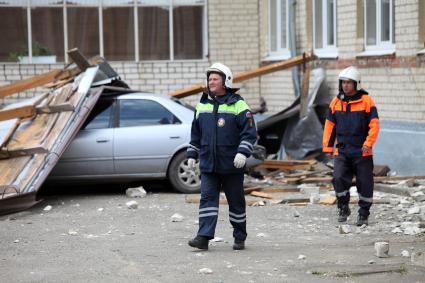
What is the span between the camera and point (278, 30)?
20.0 m

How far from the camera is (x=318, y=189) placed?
45.1ft

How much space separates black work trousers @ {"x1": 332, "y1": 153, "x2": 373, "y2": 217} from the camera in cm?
1063

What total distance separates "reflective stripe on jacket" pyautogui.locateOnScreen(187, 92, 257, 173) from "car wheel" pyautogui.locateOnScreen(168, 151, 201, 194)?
457 cm

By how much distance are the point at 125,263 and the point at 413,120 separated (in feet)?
24.8

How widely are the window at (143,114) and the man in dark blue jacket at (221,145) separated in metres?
4.65

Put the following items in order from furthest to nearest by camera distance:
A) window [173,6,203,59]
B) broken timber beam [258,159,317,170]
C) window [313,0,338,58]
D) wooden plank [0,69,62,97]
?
window [173,6,203,59] → window [313,0,338,58] → wooden plank [0,69,62,97] → broken timber beam [258,159,317,170]

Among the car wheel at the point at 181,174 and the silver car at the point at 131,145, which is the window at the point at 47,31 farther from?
the car wheel at the point at 181,174

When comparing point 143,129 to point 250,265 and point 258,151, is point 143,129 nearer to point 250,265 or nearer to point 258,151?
point 258,151

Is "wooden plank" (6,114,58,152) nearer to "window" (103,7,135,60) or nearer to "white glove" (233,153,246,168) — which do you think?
"white glove" (233,153,246,168)

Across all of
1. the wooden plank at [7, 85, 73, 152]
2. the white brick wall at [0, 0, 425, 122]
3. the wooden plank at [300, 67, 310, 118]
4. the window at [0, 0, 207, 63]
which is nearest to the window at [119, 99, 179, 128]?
the wooden plank at [7, 85, 73, 152]

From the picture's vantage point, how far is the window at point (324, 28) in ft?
57.2

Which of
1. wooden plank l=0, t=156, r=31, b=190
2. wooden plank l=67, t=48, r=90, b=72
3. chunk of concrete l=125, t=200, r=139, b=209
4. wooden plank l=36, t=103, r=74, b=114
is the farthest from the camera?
wooden plank l=67, t=48, r=90, b=72

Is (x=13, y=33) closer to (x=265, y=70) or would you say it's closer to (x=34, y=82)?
(x=34, y=82)

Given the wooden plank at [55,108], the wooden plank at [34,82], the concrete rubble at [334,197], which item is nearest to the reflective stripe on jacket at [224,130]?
the concrete rubble at [334,197]
